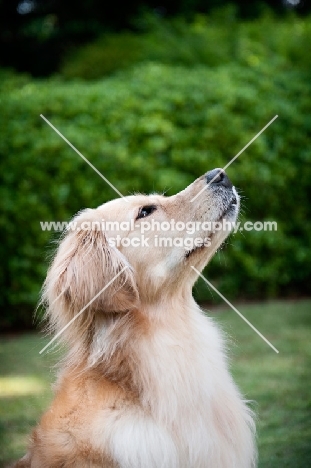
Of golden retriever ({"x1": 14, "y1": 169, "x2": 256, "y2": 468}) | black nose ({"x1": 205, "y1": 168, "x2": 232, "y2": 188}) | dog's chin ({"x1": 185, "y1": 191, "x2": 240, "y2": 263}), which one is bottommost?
golden retriever ({"x1": 14, "y1": 169, "x2": 256, "y2": 468})

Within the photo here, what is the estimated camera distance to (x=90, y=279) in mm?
3262

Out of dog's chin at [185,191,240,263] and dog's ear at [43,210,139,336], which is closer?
dog's ear at [43,210,139,336]

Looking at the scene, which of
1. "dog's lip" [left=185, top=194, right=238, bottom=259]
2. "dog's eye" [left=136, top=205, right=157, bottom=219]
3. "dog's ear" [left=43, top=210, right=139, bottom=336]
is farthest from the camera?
"dog's eye" [left=136, top=205, right=157, bottom=219]

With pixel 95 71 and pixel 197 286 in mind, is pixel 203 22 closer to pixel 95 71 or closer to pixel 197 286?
pixel 95 71

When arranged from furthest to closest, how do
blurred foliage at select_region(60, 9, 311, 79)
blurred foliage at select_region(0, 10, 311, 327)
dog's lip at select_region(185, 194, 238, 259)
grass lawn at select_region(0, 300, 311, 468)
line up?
blurred foliage at select_region(60, 9, 311, 79)
blurred foliage at select_region(0, 10, 311, 327)
grass lawn at select_region(0, 300, 311, 468)
dog's lip at select_region(185, 194, 238, 259)

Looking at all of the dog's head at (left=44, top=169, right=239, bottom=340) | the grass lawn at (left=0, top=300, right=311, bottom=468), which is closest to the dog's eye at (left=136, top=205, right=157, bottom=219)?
the dog's head at (left=44, top=169, right=239, bottom=340)

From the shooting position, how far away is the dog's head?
10.8ft

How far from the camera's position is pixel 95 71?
43.1ft

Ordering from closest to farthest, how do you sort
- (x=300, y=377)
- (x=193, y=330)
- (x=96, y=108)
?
(x=193, y=330) → (x=300, y=377) → (x=96, y=108)

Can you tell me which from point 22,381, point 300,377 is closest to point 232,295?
point 300,377

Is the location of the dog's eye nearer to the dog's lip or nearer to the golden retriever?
the golden retriever

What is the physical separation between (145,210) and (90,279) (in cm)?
71

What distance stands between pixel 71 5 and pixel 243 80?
9.01 m

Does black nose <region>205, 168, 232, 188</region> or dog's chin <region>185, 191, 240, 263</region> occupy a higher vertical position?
black nose <region>205, 168, 232, 188</region>
